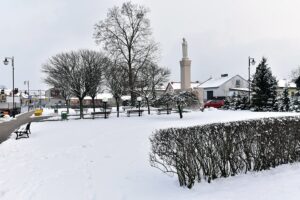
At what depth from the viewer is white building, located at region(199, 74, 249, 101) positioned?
61562 millimetres

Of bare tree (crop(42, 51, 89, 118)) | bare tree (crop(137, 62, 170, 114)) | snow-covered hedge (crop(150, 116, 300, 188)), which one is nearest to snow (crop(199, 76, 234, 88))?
bare tree (crop(137, 62, 170, 114))

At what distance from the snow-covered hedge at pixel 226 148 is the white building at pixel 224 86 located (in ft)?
181

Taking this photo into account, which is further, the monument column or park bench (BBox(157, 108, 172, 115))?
the monument column

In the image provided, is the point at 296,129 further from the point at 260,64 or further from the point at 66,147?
the point at 260,64

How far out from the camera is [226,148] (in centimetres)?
589

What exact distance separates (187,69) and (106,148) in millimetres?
24791

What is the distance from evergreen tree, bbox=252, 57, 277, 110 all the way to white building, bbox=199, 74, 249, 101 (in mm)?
23702

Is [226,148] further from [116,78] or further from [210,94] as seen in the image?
[210,94]

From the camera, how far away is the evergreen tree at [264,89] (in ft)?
117

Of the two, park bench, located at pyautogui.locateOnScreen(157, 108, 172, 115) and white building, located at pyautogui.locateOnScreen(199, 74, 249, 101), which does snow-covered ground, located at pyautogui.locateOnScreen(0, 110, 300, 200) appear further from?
white building, located at pyautogui.locateOnScreen(199, 74, 249, 101)

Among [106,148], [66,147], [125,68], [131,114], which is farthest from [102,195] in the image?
[125,68]

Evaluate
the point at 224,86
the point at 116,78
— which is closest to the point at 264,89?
the point at 116,78

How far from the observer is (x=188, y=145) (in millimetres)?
5727

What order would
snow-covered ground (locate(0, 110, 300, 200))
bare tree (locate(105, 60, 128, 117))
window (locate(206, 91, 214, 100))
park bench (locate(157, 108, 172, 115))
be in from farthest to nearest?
window (locate(206, 91, 214, 100)) < bare tree (locate(105, 60, 128, 117)) < park bench (locate(157, 108, 172, 115)) < snow-covered ground (locate(0, 110, 300, 200))
